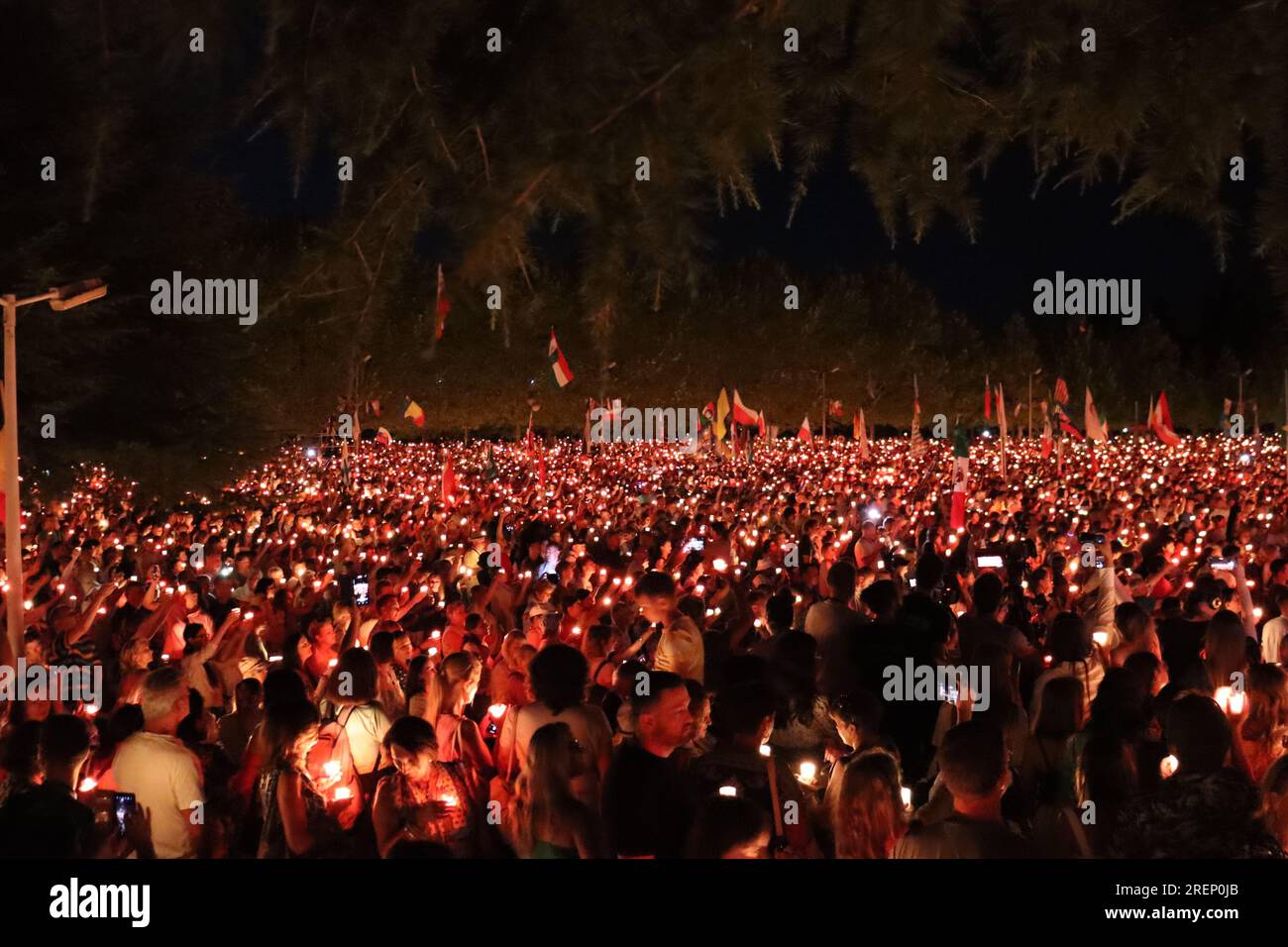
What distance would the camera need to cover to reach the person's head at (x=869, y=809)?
409 centimetres

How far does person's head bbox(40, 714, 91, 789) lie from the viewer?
14.3 feet

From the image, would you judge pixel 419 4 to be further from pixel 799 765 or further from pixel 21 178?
pixel 21 178

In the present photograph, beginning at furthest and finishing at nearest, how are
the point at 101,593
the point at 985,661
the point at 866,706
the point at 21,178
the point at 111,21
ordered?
the point at 21,178, the point at 101,593, the point at 985,661, the point at 866,706, the point at 111,21

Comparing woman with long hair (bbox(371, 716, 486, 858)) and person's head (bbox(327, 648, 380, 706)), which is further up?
person's head (bbox(327, 648, 380, 706))

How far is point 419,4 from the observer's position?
7.14 feet

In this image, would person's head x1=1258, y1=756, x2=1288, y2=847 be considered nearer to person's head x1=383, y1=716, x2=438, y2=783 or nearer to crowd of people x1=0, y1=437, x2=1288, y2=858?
crowd of people x1=0, y1=437, x2=1288, y2=858

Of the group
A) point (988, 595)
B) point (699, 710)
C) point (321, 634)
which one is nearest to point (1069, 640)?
point (988, 595)

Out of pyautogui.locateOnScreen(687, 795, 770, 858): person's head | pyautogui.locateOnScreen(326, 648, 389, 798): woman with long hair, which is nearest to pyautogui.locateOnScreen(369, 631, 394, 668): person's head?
pyautogui.locateOnScreen(326, 648, 389, 798): woman with long hair

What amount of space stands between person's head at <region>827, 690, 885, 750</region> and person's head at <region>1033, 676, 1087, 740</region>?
89 cm

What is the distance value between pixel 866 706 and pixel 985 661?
159 cm

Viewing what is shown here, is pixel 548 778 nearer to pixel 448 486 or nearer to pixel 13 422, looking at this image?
pixel 13 422

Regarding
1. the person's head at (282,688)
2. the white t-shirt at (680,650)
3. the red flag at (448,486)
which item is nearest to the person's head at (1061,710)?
the white t-shirt at (680,650)

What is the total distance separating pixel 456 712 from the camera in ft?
20.1
